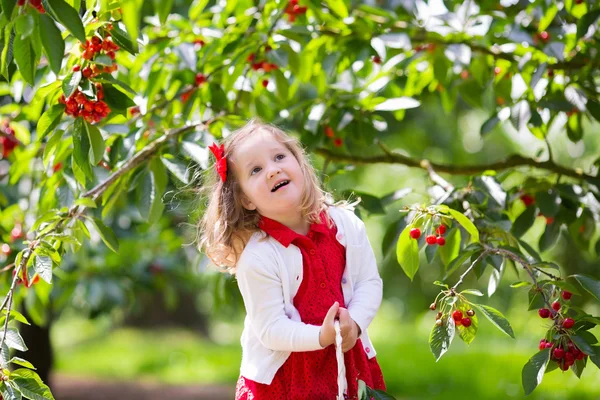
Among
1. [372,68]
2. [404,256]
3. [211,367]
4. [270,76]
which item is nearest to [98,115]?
[404,256]

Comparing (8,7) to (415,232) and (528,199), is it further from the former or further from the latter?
(528,199)

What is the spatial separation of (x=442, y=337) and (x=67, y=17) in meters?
1.03

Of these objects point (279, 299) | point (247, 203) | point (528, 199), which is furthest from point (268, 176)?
point (528, 199)

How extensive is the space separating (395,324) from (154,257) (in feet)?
26.4

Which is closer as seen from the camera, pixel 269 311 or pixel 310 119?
pixel 269 311

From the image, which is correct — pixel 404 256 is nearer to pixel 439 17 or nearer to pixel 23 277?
pixel 23 277

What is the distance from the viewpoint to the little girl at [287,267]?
1742 mm

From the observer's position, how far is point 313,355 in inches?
69.9

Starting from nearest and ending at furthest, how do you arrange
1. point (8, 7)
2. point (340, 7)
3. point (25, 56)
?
point (8, 7) < point (25, 56) < point (340, 7)

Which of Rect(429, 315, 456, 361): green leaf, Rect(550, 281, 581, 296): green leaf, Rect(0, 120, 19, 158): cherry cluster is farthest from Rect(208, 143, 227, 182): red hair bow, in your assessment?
Rect(0, 120, 19, 158): cherry cluster

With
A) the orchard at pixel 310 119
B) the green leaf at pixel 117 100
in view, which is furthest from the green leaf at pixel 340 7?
the green leaf at pixel 117 100

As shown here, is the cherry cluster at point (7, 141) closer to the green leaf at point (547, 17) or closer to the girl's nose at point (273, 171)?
the girl's nose at point (273, 171)

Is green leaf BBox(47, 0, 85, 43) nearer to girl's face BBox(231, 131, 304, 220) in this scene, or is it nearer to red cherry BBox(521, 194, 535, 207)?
girl's face BBox(231, 131, 304, 220)

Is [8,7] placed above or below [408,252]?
above
